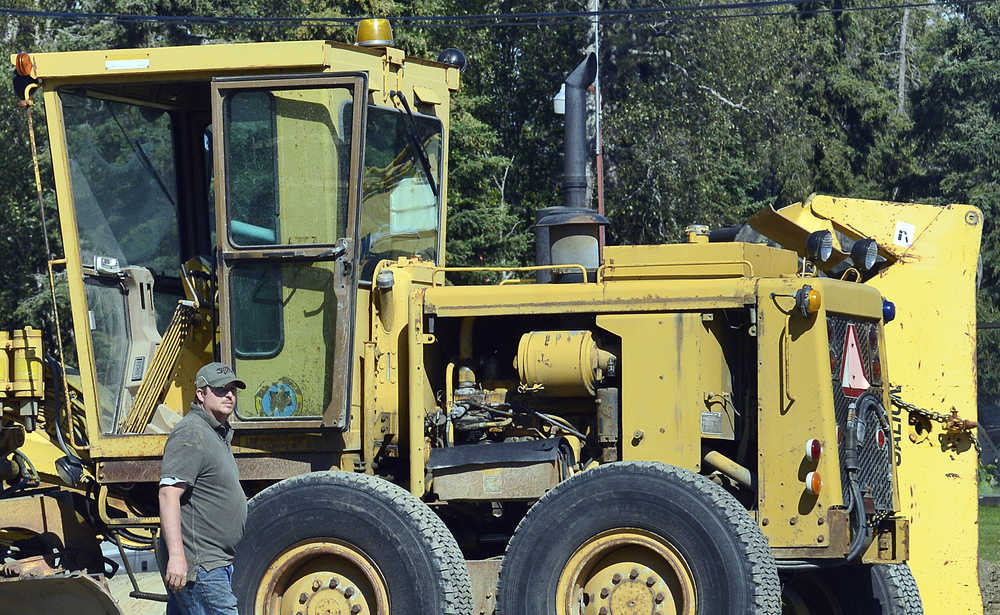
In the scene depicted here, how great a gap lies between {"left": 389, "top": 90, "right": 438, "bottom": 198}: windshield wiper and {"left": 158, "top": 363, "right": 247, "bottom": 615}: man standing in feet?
8.54

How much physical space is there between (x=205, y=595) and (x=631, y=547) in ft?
6.86

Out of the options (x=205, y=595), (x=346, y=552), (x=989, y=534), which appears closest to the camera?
(x=205, y=595)

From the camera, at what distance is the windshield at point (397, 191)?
26.6ft

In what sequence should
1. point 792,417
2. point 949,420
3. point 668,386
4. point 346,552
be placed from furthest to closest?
point 949,420, point 668,386, point 346,552, point 792,417

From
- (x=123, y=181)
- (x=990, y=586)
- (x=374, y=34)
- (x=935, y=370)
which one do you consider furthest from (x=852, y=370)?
(x=990, y=586)

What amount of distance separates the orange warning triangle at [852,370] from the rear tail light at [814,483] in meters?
0.58

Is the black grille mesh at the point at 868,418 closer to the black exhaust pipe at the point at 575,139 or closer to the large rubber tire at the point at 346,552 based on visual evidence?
the large rubber tire at the point at 346,552

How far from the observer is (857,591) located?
791 centimetres

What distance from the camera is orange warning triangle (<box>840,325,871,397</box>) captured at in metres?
7.43

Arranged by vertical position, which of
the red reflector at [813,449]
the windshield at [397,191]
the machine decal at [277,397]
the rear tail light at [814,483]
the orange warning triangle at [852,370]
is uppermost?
the windshield at [397,191]

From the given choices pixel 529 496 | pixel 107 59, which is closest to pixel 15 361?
pixel 107 59

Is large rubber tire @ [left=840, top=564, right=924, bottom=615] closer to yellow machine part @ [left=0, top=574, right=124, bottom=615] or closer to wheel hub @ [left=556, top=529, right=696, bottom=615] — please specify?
wheel hub @ [left=556, top=529, right=696, bottom=615]

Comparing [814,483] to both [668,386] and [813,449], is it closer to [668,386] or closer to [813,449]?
[813,449]

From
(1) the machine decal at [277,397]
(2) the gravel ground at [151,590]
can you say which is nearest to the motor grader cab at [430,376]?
(1) the machine decal at [277,397]
